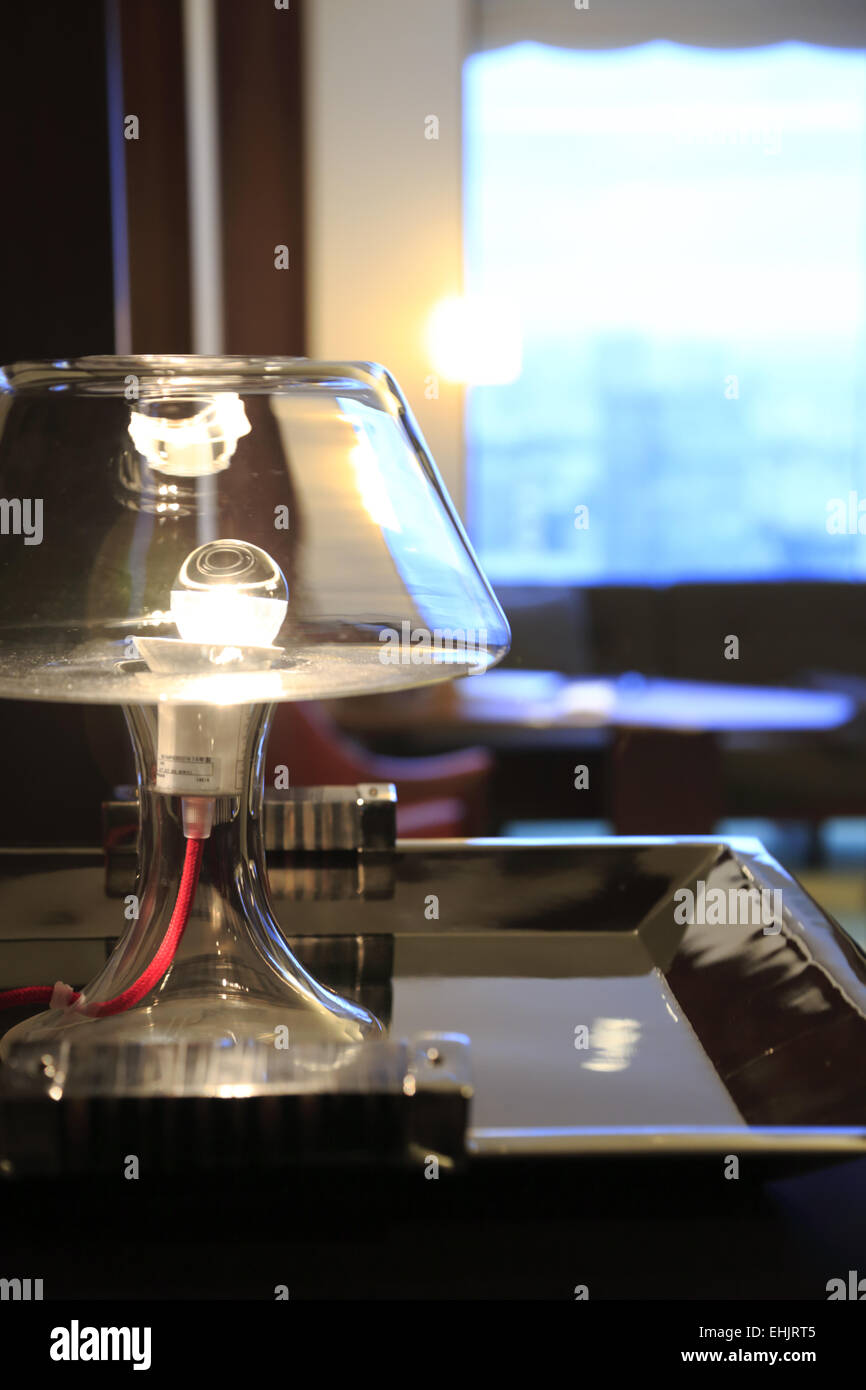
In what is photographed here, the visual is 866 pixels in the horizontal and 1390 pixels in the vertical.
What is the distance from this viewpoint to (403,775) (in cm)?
204

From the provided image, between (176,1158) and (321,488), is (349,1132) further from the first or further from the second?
(321,488)

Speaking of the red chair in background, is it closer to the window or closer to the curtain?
the window

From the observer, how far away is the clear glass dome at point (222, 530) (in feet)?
1.80

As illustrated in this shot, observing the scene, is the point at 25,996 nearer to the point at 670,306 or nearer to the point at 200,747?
the point at 200,747

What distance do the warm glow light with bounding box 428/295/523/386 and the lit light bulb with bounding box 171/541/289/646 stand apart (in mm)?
3057

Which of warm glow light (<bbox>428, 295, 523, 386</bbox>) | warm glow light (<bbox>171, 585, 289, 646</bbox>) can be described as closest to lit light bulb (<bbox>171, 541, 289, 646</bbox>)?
warm glow light (<bbox>171, 585, 289, 646</bbox>)

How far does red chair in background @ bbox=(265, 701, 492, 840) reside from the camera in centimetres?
162

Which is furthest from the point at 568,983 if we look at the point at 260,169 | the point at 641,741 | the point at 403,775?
the point at 260,169

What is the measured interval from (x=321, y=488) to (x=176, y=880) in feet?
0.62

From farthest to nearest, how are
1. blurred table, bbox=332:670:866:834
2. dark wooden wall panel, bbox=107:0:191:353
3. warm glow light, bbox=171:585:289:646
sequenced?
blurred table, bbox=332:670:866:834, dark wooden wall panel, bbox=107:0:191:353, warm glow light, bbox=171:585:289:646

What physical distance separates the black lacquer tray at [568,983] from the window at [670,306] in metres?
2.76

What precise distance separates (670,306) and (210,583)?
3.26m

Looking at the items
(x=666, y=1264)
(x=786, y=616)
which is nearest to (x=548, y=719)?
(x=786, y=616)

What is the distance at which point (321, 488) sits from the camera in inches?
22.9
